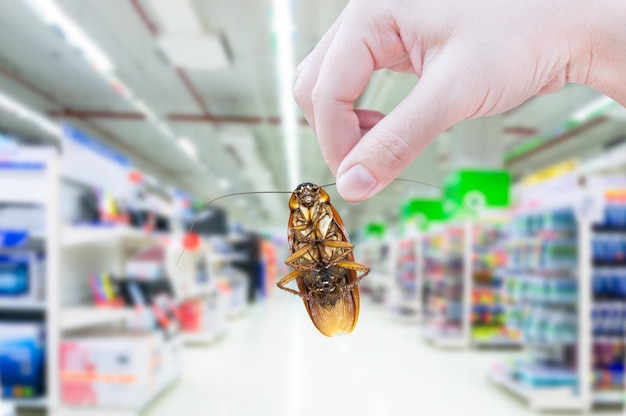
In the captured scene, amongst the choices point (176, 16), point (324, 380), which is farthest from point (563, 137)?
point (324, 380)

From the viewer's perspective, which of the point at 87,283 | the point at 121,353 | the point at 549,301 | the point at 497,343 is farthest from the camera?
the point at 497,343

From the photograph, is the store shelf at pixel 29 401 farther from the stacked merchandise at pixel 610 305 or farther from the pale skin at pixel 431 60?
the stacked merchandise at pixel 610 305

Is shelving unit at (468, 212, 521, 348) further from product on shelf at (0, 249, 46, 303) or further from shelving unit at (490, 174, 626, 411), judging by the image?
product on shelf at (0, 249, 46, 303)

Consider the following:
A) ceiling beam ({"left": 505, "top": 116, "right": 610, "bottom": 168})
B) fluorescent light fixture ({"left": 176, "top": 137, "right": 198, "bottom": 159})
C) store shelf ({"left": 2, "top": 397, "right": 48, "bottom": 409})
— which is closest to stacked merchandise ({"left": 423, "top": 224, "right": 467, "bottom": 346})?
ceiling beam ({"left": 505, "top": 116, "right": 610, "bottom": 168})

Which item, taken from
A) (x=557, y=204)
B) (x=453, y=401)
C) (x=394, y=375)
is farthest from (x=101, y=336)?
(x=557, y=204)

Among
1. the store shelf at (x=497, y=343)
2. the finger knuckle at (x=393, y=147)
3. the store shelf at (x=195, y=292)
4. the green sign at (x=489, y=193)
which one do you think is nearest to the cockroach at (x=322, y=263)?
the finger knuckle at (x=393, y=147)

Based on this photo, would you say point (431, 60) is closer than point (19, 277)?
Yes

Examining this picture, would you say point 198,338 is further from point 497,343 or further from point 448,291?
point 497,343

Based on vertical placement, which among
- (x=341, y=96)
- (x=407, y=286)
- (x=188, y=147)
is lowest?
(x=407, y=286)
